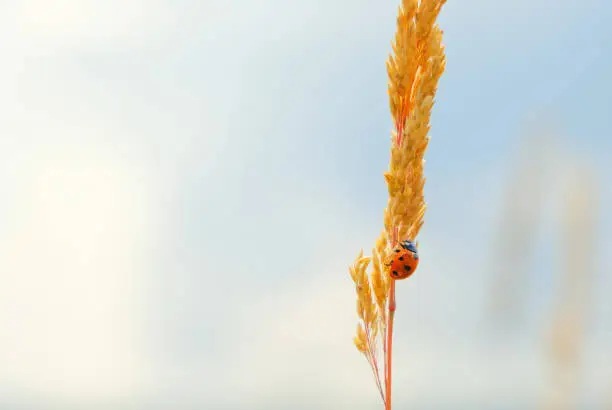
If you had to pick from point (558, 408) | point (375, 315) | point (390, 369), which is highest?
point (375, 315)

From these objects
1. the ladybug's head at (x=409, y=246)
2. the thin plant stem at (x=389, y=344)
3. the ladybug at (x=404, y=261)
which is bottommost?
the thin plant stem at (x=389, y=344)

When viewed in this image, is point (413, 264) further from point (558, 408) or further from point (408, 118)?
point (558, 408)

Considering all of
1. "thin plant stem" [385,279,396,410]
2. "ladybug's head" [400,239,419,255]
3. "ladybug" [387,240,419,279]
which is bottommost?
"thin plant stem" [385,279,396,410]

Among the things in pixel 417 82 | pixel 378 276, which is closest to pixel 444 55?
pixel 417 82

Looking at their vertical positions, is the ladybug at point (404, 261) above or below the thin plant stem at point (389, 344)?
above
